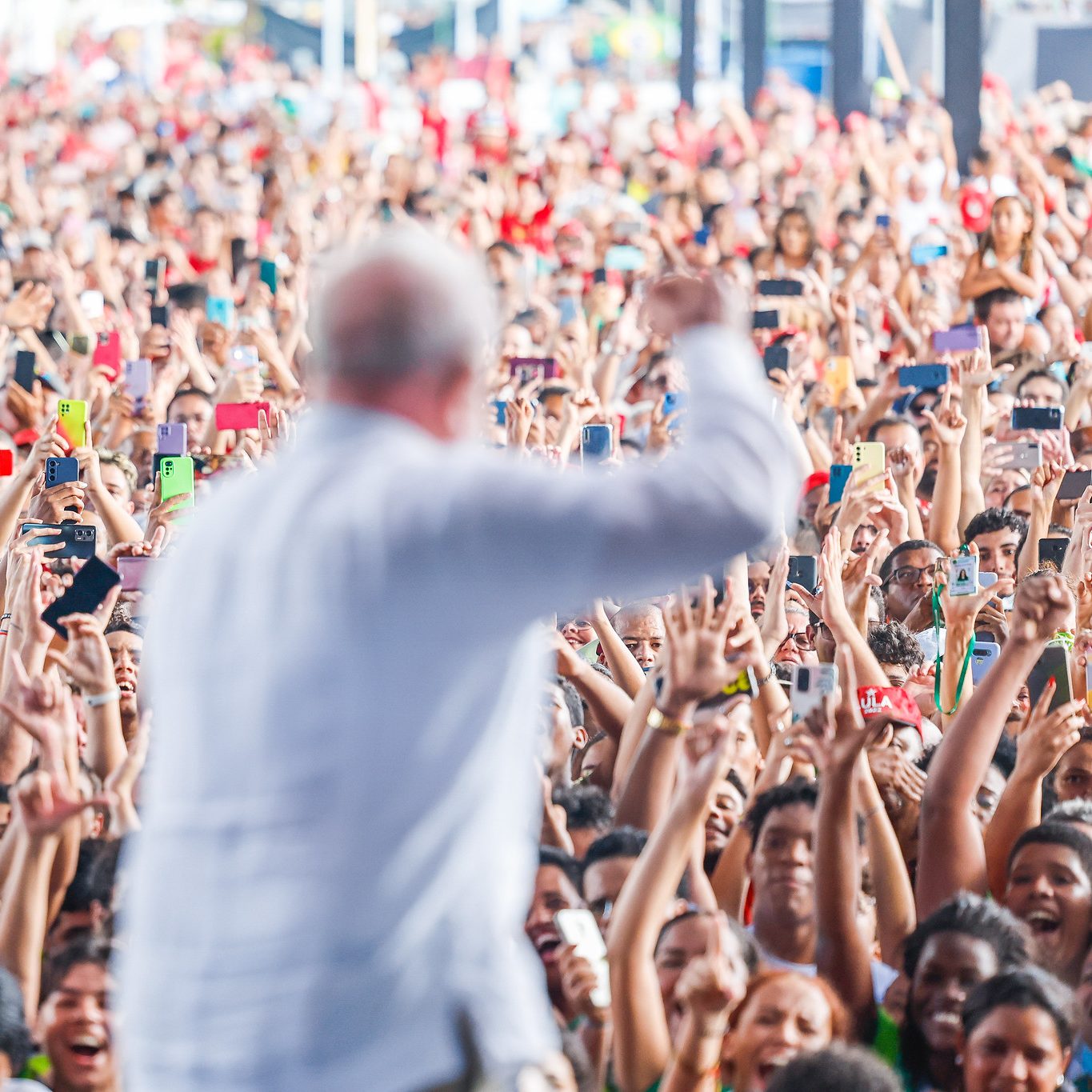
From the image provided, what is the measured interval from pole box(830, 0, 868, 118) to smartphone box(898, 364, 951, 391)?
10.5 meters

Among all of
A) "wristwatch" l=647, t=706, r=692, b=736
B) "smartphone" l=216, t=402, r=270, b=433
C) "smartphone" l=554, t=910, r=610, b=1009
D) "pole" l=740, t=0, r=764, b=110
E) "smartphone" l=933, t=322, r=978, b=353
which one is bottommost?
"smartphone" l=554, t=910, r=610, b=1009

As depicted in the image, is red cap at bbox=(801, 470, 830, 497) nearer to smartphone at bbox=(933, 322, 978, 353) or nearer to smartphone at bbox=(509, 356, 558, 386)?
smartphone at bbox=(933, 322, 978, 353)

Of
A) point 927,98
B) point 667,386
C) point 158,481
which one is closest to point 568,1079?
point 158,481

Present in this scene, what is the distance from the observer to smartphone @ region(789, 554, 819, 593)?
5426 millimetres

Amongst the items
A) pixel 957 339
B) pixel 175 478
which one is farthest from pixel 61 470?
pixel 957 339

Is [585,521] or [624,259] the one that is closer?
[585,521]

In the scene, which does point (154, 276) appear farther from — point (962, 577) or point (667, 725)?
point (667, 725)

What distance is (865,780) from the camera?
383cm

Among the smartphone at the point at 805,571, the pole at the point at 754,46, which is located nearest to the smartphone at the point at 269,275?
the smartphone at the point at 805,571

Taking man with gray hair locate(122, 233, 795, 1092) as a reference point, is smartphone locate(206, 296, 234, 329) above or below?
above

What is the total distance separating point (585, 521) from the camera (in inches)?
69.5

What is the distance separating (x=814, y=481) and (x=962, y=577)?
7.50ft

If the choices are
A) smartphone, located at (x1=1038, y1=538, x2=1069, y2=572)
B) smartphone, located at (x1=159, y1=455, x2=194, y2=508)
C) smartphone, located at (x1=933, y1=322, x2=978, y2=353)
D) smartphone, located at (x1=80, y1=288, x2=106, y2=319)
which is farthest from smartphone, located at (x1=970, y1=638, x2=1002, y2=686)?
smartphone, located at (x1=80, y1=288, x2=106, y2=319)

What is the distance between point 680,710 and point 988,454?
421 cm
